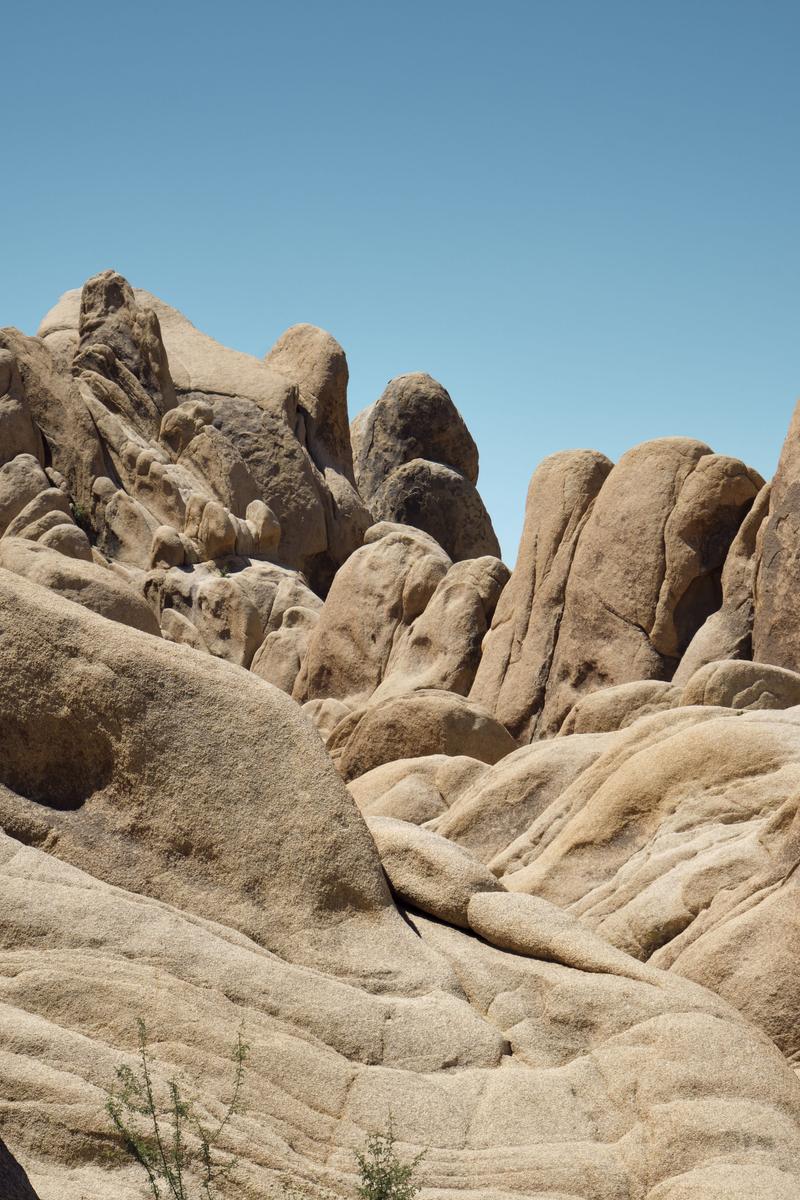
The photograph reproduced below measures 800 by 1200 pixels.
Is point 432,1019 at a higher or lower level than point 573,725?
lower

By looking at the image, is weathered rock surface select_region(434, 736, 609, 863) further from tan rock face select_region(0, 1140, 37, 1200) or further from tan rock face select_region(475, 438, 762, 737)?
tan rock face select_region(0, 1140, 37, 1200)

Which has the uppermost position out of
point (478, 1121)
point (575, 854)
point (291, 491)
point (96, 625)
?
point (291, 491)

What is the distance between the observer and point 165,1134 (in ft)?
18.9

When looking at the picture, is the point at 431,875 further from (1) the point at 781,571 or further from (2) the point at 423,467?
(2) the point at 423,467

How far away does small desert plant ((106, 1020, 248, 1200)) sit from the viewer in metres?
5.58

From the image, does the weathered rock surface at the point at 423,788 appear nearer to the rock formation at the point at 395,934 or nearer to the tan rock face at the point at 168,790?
the rock formation at the point at 395,934

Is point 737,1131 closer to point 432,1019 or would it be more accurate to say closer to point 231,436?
point 432,1019

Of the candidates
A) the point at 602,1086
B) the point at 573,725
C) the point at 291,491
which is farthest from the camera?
the point at 291,491

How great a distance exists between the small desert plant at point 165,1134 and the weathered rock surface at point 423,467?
37.8m

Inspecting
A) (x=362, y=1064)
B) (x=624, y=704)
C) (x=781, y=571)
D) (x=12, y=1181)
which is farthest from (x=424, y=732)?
(x=12, y=1181)

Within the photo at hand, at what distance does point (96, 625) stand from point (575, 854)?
437 cm

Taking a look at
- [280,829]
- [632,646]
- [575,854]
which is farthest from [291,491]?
[280,829]

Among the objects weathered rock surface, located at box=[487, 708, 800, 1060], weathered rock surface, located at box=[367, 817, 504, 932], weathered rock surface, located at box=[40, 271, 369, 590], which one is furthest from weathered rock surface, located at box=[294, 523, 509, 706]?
weathered rock surface, located at box=[367, 817, 504, 932]

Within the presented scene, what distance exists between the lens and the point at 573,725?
53.0 feet
